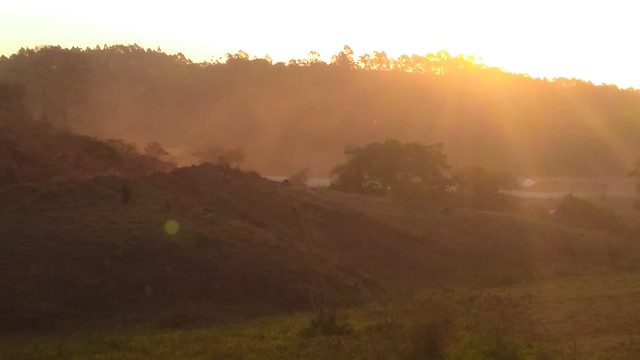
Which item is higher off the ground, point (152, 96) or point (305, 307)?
point (152, 96)

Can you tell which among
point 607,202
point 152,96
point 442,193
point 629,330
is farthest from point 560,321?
point 152,96

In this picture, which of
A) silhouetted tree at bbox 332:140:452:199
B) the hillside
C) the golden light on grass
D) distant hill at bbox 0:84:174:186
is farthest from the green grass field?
silhouetted tree at bbox 332:140:452:199

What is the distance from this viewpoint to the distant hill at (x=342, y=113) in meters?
83.8

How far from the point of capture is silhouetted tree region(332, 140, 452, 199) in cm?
4553

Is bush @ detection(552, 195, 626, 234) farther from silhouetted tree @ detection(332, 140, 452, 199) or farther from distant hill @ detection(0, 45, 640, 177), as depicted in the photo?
distant hill @ detection(0, 45, 640, 177)

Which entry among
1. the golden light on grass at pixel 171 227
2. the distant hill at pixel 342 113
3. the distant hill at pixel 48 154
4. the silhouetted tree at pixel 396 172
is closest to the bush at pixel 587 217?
the silhouetted tree at pixel 396 172

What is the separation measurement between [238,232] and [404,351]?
12925 millimetres

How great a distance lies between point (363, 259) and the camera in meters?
31.9

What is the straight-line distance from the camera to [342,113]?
9062 cm

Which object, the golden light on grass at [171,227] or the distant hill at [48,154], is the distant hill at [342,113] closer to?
the distant hill at [48,154]

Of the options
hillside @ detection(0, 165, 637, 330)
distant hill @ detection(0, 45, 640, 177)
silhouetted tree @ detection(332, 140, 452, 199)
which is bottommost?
hillside @ detection(0, 165, 637, 330)

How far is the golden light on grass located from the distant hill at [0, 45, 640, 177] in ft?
146

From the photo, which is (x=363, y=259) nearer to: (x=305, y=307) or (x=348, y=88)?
(x=305, y=307)

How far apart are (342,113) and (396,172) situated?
45284 mm
